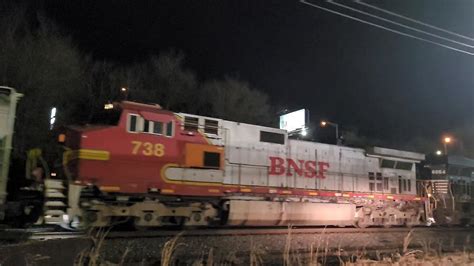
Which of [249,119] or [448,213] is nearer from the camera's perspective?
[448,213]

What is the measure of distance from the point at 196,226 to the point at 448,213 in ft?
45.8

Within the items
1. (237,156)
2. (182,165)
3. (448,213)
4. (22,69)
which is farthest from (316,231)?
(22,69)

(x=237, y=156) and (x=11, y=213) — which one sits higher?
(x=237, y=156)

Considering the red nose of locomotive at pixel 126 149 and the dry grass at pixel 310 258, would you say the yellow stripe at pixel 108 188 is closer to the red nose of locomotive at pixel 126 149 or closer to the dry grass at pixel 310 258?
the red nose of locomotive at pixel 126 149

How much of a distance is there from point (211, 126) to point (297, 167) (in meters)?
4.21

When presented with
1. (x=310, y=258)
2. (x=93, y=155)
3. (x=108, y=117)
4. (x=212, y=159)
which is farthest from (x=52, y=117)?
(x=310, y=258)

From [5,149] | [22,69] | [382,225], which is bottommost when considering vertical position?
[382,225]

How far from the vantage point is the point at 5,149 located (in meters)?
10.9

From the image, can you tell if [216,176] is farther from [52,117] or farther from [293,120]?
[293,120]

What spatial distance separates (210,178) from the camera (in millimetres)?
14109

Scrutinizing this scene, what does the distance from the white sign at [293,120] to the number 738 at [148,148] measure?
35.3 metres

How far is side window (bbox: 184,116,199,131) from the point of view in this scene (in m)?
14.0

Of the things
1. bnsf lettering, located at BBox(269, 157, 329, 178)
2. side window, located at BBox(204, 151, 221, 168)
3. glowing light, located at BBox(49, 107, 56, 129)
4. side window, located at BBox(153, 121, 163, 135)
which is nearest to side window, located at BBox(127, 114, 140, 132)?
side window, located at BBox(153, 121, 163, 135)

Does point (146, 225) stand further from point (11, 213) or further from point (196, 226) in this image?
point (11, 213)
